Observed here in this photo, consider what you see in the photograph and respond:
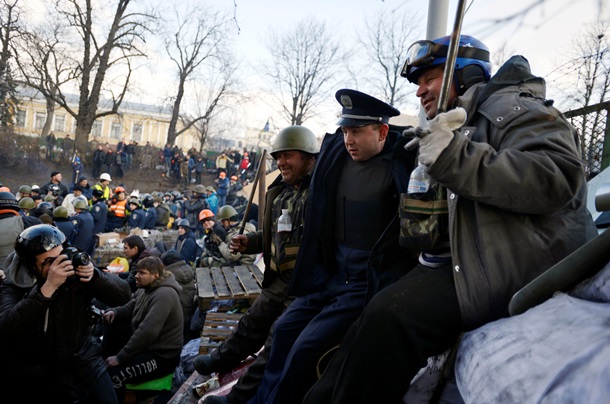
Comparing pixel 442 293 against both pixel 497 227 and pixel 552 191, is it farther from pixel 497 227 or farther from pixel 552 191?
pixel 552 191

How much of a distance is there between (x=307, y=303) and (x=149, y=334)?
2693 millimetres

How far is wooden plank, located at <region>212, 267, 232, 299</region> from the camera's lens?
5.25 meters

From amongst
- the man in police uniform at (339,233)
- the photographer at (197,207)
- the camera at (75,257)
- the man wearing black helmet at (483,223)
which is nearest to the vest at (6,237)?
the camera at (75,257)

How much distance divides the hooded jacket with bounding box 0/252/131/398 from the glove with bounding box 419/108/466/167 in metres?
3.26

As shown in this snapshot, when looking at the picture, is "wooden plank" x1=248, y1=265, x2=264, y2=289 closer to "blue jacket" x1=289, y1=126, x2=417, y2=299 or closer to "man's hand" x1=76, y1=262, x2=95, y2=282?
"man's hand" x1=76, y1=262, x2=95, y2=282

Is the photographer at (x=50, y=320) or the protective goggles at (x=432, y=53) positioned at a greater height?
the protective goggles at (x=432, y=53)

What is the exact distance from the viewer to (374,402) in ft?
5.85

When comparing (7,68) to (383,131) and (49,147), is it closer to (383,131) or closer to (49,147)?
(49,147)

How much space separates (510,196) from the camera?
1.57 meters

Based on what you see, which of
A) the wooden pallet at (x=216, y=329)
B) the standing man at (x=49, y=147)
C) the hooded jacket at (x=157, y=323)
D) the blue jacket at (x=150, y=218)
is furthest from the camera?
the standing man at (x=49, y=147)

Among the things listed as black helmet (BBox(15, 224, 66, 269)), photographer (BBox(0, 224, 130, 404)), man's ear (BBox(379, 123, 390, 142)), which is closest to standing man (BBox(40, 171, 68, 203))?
photographer (BBox(0, 224, 130, 404))

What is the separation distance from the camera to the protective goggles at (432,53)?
2.16 meters

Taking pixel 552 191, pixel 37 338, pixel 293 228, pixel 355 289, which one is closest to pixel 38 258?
pixel 37 338

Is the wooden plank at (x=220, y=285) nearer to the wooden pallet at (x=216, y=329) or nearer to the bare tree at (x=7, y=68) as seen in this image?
the wooden pallet at (x=216, y=329)
